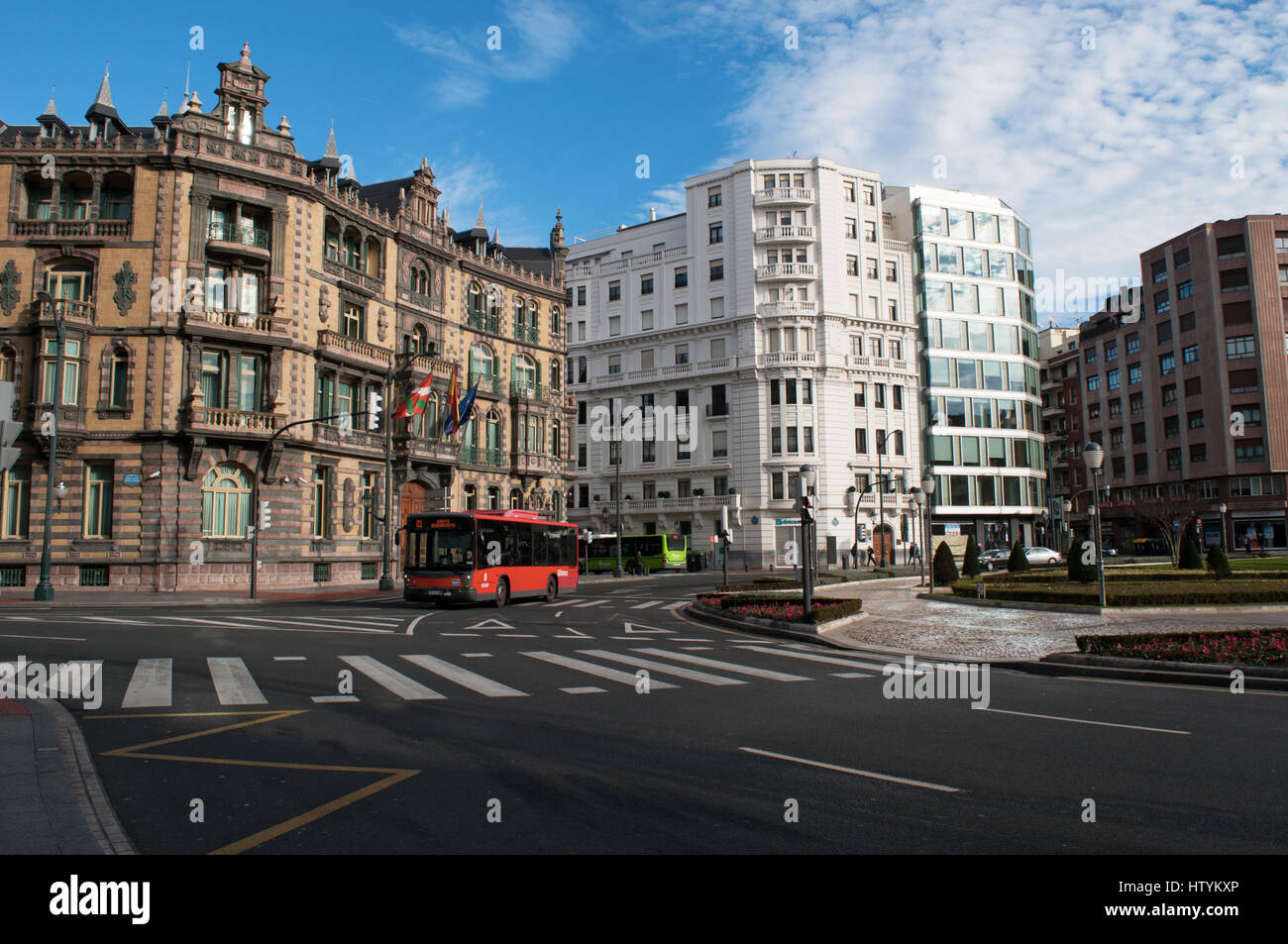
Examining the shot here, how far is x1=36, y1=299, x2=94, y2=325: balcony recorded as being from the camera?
30812 millimetres

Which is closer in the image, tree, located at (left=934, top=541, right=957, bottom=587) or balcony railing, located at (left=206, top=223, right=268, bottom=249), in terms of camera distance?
tree, located at (left=934, top=541, right=957, bottom=587)

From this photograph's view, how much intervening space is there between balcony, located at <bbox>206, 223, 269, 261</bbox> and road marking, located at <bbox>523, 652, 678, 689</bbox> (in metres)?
25.9

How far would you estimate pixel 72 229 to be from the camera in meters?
32.2

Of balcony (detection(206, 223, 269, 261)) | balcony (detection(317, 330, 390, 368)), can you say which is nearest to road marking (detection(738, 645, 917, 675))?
balcony (detection(317, 330, 390, 368))

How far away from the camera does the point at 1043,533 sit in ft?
242

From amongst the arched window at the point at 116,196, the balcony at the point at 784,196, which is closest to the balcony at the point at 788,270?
the balcony at the point at 784,196

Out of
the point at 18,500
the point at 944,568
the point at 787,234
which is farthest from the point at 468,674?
the point at 787,234

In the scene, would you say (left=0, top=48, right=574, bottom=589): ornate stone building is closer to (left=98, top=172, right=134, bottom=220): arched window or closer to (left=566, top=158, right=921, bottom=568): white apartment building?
(left=98, top=172, right=134, bottom=220): arched window

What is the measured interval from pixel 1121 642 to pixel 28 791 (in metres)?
13.7

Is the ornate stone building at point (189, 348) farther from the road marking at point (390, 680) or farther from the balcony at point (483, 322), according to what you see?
the road marking at point (390, 680)

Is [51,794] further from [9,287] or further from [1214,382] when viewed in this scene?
[1214,382]

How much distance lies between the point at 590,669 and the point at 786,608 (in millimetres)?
8610
